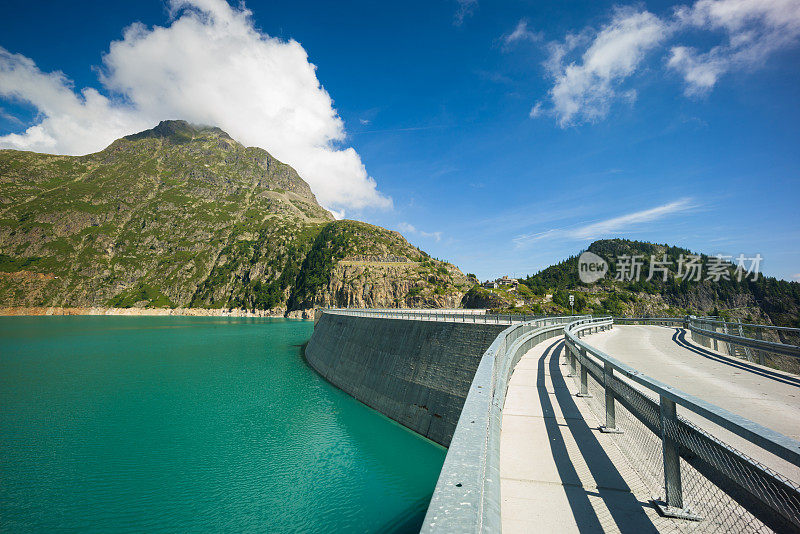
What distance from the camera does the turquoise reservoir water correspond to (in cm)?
1382

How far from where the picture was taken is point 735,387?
9617 millimetres

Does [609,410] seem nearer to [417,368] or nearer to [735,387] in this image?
[735,387]

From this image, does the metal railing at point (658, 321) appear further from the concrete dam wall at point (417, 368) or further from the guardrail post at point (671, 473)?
the guardrail post at point (671, 473)

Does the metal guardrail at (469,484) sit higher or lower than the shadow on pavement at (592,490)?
higher

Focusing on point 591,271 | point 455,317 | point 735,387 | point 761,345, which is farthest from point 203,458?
point 591,271

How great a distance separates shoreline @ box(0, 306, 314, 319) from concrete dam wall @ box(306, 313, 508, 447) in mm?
128010

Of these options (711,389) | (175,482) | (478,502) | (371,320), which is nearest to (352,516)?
(175,482)

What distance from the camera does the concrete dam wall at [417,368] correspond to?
806 inches

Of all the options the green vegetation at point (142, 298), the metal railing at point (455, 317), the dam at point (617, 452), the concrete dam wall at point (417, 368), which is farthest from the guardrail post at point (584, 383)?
the green vegetation at point (142, 298)

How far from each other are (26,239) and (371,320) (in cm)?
25280

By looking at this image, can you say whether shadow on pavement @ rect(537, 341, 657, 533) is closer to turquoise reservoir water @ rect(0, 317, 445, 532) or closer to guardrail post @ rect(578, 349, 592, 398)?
guardrail post @ rect(578, 349, 592, 398)

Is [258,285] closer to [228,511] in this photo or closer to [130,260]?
[130,260]

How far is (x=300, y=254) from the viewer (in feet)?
648

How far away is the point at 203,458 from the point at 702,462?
21.9 metres
